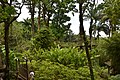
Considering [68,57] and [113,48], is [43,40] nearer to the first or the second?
[113,48]

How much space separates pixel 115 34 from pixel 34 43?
5.54 meters

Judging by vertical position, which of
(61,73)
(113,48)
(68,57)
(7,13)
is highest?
(7,13)

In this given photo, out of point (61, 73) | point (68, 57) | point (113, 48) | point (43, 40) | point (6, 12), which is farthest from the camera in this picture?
point (43, 40)

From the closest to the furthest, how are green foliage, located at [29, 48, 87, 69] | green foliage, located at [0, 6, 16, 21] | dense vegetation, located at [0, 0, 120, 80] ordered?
green foliage, located at [0, 6, 16, 21] < dense vegetation, located at [0, 0, 120, 80] < green foliage, located at [29, 48, 87, 69]

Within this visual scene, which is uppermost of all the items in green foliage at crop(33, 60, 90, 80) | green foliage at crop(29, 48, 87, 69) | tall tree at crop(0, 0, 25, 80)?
tall tree at crop(0, 0, 25, 80)

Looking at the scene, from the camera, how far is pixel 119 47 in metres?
17.3

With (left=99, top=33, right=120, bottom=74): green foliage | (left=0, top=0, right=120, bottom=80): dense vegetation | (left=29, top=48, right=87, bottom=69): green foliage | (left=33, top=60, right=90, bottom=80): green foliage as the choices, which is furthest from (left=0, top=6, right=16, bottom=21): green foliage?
(left=99, top=33, right=120, bottom=74): green foliage

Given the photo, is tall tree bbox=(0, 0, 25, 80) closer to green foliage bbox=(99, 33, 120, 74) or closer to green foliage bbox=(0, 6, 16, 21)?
green foliage bbox=(0, 6, 16, 21)

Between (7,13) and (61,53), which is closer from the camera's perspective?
(7,13)

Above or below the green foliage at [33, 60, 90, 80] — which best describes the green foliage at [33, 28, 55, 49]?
above

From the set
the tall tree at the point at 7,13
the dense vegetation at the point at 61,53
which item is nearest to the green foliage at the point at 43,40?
the dense vegetation at the point at 61,53

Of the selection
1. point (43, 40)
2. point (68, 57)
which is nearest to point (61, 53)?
point (68, 57)

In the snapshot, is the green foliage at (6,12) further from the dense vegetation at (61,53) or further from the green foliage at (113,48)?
the green foliage at (113,48)

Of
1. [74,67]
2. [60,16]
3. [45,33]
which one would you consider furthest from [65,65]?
[60,16]
